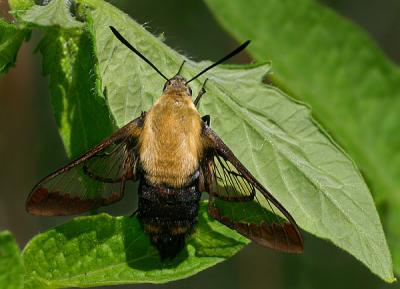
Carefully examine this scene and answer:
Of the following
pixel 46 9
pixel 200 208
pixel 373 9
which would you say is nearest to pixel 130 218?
pixel 200 208

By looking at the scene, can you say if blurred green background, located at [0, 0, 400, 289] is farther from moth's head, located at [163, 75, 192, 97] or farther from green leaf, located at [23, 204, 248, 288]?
green leaf, located at [23, 204, 248, 288]

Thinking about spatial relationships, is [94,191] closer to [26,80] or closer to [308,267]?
[26,80]

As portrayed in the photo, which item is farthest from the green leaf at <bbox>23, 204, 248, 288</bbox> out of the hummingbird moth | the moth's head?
the moth's head

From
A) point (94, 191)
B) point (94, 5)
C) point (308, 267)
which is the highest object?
point (94, 5)

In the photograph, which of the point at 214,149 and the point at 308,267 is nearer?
the point at 214,149

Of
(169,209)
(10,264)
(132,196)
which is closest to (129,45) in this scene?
(169,209)

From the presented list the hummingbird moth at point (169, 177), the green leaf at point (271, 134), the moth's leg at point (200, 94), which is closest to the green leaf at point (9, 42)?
the green leaf at point (271, 134)
